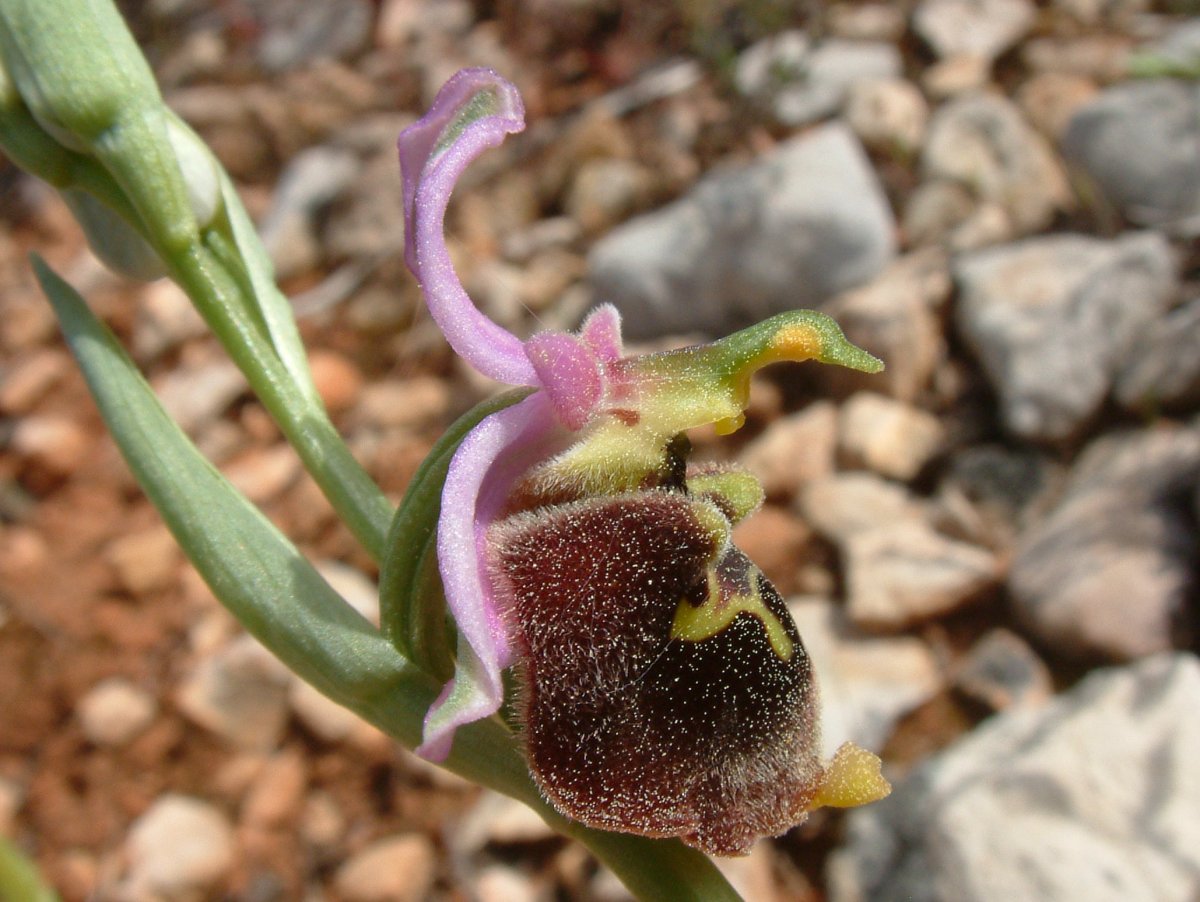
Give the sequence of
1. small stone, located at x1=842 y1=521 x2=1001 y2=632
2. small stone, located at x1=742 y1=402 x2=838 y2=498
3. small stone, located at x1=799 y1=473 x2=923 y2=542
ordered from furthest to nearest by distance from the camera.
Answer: small stone, located at x1=742 y1=402 x2=838 y2=498, small stone, located at x1=799 y1=473 x2=923 y2=542, small stone, located at x1=842 y1=521 x2=1001 y2=632

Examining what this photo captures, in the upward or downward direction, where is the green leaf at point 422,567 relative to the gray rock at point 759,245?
upward

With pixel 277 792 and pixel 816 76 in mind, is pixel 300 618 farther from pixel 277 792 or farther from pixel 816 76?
pixel 816 76

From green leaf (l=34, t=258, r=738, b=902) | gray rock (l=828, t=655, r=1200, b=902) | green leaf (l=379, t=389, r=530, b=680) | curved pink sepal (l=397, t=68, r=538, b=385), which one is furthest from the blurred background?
curved pink sepal (l=397, t=68, r=538, b=385)

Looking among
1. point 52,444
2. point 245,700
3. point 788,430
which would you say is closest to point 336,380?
point 52,444

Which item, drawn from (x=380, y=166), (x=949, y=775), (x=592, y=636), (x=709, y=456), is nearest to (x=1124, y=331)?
(x=709, y=456)

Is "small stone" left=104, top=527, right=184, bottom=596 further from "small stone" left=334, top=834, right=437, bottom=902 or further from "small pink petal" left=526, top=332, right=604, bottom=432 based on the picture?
"small pink petal" left=526, top=332, right=604, bottom=432

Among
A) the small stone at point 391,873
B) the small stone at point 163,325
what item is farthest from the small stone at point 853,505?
the small stone at point 163,325

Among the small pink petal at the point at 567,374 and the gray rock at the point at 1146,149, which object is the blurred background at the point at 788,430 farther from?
the small pink petal at the point at 567,374
